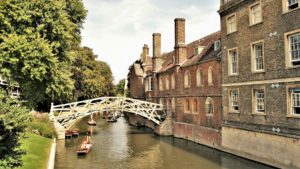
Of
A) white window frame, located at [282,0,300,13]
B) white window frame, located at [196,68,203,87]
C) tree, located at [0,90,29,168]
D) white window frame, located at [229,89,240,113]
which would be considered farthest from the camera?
white window frame, located at [196,68,203,87]

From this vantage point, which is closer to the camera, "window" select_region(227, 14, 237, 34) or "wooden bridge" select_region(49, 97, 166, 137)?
"window" select_region(227, 14, 237, 34)

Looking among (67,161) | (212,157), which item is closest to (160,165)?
(212,157)

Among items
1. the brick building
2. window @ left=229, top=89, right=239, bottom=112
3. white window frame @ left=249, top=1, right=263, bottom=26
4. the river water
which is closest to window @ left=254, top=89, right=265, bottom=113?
window @ left=229, top=89, right=239, bottom=112

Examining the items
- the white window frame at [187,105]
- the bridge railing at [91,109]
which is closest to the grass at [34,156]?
the bridge railing at [91,109]

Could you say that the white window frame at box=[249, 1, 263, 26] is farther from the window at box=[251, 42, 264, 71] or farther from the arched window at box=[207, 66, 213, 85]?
the arched window at box=[207, 66, 213, 85]

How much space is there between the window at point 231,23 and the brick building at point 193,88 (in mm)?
2840

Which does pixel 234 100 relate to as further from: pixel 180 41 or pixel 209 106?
pixel 180 41

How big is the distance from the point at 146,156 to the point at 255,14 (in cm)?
1329

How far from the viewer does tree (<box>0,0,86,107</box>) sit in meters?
18.6

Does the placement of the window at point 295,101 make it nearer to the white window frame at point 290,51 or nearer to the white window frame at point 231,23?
the white window frame at point 290,51

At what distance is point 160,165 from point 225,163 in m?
4.41

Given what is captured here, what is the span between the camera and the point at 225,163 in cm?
2045

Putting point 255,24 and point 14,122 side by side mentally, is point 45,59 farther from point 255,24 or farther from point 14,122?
point 255,24

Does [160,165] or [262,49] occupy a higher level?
[262,49]
